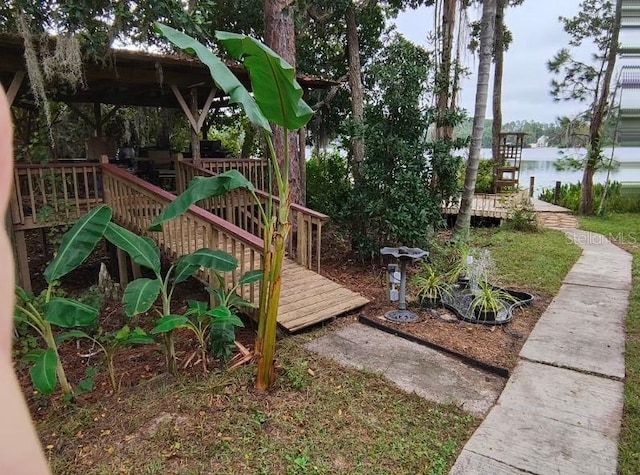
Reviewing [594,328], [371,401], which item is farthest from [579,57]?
[371,401]

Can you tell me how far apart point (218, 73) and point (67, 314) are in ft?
6.62

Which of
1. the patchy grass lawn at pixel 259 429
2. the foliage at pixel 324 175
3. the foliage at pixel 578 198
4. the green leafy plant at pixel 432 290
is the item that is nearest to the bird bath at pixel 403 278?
the green leafy plant at pixel 432 290

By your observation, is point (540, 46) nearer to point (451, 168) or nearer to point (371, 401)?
point (451, 168)

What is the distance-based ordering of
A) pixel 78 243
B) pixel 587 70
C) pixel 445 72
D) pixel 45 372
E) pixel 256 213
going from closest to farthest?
pixel 45 372 < pixel 78 243 < pixel 445 72 < pixel 256 213 < pixel 587 70

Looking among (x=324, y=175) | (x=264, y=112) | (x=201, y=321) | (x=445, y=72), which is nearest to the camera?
(x=264, y=112)

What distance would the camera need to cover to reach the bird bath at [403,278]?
4.77 metres

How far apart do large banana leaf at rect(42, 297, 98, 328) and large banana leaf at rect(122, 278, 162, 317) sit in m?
0.24

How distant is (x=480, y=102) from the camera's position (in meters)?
6.58

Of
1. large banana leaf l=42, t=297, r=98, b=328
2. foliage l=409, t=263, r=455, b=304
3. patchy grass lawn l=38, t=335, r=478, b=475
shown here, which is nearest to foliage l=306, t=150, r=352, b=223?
foliage l=409, t=263, r=455, b=304

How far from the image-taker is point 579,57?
13.0 meters

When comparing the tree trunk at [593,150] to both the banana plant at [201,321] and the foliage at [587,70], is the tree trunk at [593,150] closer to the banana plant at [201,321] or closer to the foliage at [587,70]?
the foliage at [587,70]

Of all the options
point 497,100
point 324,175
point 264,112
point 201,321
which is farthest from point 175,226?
point 497,100

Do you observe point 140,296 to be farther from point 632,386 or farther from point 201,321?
point 632,386

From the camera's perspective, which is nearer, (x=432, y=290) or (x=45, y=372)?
(x=45, y=372)
